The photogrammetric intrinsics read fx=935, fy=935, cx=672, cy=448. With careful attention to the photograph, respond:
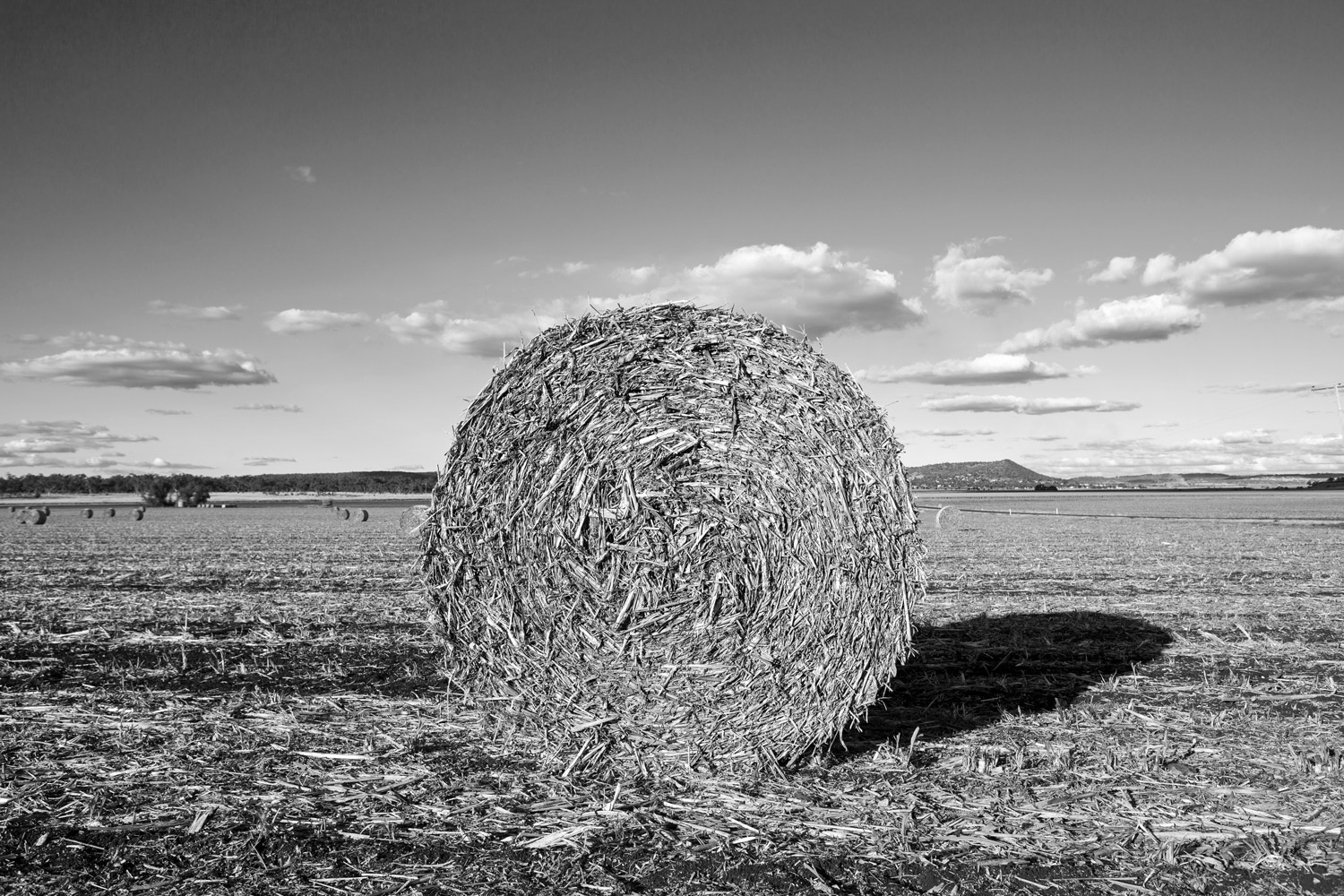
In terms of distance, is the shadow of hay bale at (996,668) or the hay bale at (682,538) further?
the shadow of hay bale at (996,668)

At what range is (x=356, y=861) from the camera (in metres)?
4.32

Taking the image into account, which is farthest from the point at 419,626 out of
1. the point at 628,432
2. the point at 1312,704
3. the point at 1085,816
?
the point at 1312,704

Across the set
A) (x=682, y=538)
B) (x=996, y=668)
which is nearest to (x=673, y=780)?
(x=682, y=538)

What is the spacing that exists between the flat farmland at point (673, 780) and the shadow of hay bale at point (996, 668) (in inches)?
1.6

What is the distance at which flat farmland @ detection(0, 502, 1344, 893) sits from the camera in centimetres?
424

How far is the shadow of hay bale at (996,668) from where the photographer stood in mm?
6641

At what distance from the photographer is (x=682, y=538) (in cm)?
550

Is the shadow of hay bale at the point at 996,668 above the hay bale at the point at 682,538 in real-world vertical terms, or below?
below

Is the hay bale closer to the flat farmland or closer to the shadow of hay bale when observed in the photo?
the flat farmland

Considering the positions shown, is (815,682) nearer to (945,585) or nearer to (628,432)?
(628,432)

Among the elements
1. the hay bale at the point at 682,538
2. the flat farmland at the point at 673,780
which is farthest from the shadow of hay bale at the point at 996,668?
the hay bale at the point at 682,538

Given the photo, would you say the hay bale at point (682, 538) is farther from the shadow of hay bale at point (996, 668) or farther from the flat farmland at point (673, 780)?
the shadow of hay bale at point (996, 668)

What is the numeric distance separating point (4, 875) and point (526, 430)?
10.6 ft

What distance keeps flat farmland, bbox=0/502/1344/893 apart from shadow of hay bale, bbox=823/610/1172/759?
41 mm
